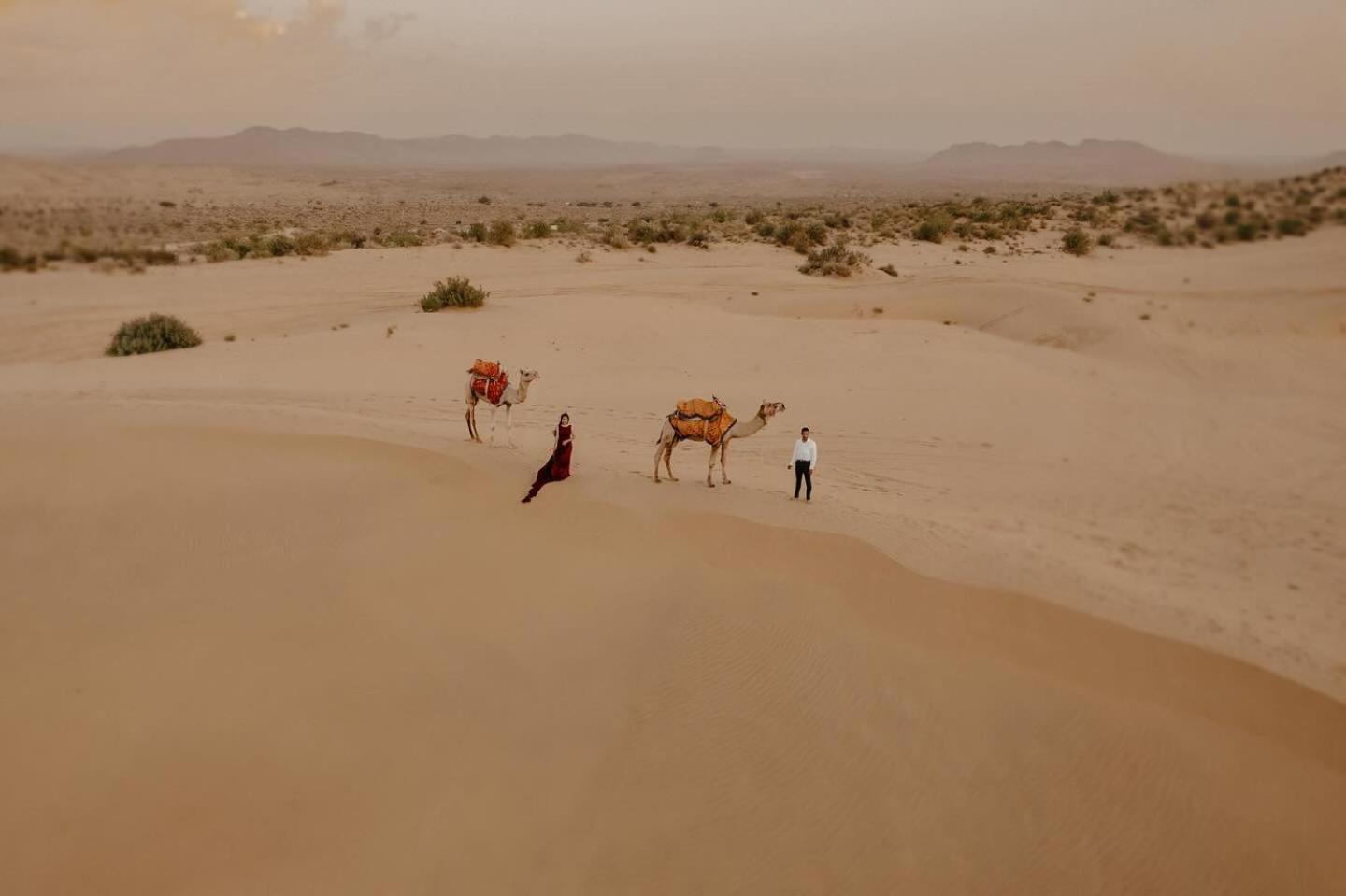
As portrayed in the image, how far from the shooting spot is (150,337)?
18.5m

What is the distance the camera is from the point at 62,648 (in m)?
5.84

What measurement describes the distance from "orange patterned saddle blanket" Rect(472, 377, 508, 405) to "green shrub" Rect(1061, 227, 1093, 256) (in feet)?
106

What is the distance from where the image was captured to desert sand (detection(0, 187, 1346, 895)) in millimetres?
4508

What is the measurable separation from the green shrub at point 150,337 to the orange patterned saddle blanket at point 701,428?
51.5 feet

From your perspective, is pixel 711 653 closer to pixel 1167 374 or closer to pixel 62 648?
pixel 62 648

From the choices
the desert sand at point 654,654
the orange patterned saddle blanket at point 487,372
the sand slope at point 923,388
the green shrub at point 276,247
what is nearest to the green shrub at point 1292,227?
the sand slope at point 923,388

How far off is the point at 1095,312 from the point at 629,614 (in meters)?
22.0

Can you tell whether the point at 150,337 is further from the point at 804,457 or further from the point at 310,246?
the point at 804,457

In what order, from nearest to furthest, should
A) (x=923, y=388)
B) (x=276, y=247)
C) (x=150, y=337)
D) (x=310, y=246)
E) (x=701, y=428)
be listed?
(x=701, y=428), (x=923, y=388), (x=150, y=337), (x=276, y=247), (x=310, y=246)

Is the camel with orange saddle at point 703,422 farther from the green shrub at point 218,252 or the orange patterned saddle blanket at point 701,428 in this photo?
the green shrub at point 218,252

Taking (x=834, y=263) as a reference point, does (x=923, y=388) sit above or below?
below

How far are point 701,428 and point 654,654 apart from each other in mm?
4013

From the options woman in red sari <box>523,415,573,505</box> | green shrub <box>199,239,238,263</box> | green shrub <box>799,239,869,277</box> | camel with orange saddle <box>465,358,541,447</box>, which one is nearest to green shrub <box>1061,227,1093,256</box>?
green shrub <box>799,239,869,277</box>

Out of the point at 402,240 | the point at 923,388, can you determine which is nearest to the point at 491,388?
the point at 923,388
